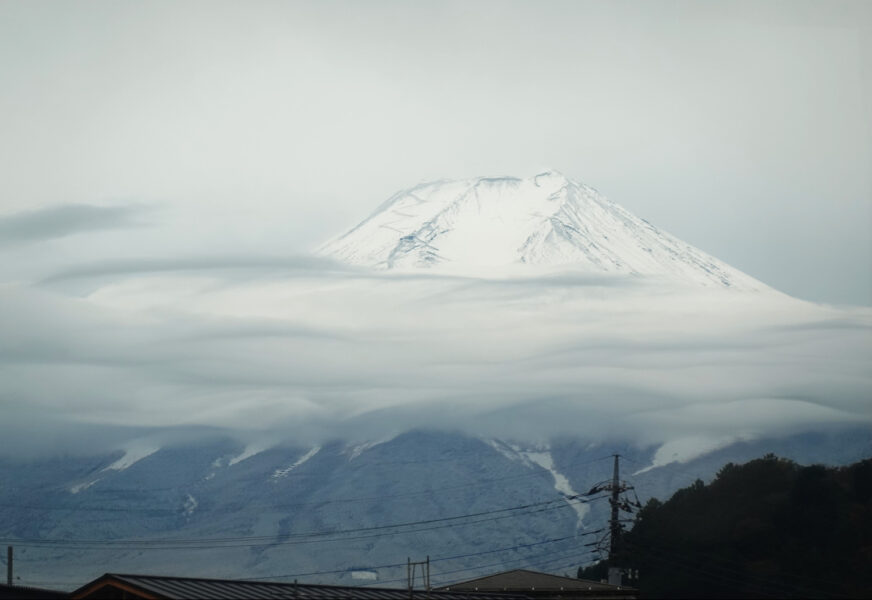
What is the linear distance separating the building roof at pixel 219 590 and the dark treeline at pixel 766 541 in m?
50.4

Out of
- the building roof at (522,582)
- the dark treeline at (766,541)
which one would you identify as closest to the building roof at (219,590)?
the building roof at (522,582)

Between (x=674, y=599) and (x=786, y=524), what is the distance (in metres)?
15.5

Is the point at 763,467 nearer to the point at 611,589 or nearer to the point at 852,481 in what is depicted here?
the point at 852,481

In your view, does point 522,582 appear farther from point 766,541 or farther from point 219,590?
point 219,590

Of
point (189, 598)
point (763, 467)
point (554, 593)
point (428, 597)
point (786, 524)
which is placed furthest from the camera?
point (763, 467)

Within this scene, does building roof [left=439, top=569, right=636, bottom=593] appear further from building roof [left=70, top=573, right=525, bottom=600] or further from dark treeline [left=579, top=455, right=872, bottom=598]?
building roof [left=70, top=573, right=525, bottom=600]

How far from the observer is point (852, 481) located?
420 feet

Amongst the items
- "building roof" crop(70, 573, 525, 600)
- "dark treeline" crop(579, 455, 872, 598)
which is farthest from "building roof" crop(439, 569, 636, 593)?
"building roof" crop(70, 573, 525, 600)

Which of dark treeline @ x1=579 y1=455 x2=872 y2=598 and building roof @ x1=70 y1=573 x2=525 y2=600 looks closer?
building roof @ x1=70 y1=573 x2=525 y2=600

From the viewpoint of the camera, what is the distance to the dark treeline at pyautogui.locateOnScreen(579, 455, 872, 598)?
113 meters

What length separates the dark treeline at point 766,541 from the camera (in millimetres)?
113438

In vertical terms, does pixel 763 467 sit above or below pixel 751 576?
above

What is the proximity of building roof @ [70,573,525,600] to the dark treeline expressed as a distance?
50.4 metres

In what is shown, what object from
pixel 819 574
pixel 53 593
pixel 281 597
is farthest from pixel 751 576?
pixel 281 597
